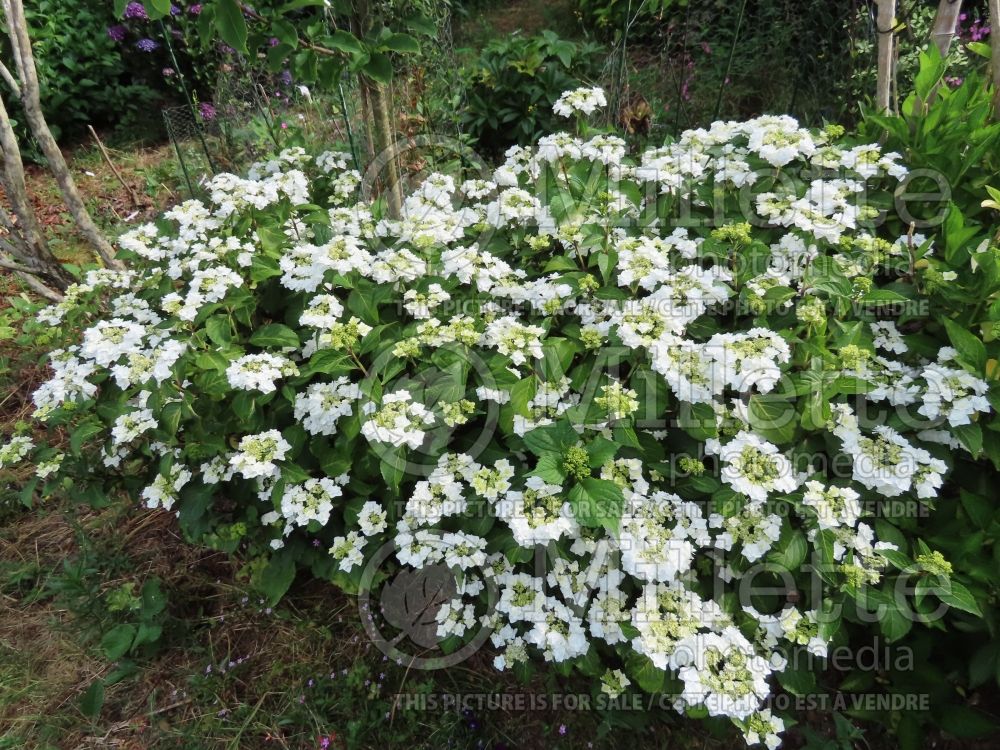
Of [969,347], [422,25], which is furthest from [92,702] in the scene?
[969,347]

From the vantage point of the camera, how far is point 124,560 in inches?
99.3

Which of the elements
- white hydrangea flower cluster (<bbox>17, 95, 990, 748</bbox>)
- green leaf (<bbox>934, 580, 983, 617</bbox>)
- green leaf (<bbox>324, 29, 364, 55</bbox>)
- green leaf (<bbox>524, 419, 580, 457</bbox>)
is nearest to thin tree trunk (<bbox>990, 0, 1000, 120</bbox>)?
white hydrangea flower cluster (<bbox>17, 95, 990, 748</bbox>)

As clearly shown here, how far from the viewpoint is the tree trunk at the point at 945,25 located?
2.48 metres

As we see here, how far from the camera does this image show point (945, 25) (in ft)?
8.28

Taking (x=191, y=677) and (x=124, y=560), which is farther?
(x=124, y=560)

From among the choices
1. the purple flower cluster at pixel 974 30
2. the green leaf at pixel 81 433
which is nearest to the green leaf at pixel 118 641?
the green leaf at pixel 81 433

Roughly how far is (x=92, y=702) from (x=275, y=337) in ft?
4.80

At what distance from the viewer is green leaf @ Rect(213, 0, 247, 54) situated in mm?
1718

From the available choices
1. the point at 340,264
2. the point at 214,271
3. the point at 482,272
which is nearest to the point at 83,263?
the point at 214,271

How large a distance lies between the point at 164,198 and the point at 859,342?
4728 mm

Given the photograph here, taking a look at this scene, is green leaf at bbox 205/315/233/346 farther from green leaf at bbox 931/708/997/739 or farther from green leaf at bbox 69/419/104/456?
green leaf at bbox 931/708/997/739

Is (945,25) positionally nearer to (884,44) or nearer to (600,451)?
(884,44)

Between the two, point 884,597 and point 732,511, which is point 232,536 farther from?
point 884,597

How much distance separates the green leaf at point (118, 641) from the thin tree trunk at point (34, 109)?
1.82 metres
